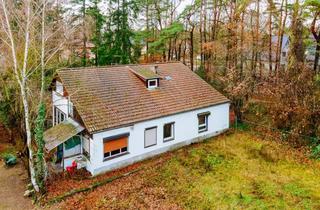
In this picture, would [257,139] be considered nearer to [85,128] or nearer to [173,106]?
Answer: [173,106]

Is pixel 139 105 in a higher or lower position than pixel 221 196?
higher

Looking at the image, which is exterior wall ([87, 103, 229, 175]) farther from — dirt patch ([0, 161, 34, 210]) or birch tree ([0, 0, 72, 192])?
dirt patch ([0, 161, 34, 210])

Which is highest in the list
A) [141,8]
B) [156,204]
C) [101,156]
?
[141,8]

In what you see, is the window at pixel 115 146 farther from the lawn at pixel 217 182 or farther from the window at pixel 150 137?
the window at pixel 150 137

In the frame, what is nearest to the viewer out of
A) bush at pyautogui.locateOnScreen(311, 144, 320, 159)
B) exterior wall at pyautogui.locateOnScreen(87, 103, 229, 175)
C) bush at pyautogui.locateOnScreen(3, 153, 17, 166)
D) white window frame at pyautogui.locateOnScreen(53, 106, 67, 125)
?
exterior wall at pyautogui.locateOnScreen(87, 103, 229, 175)

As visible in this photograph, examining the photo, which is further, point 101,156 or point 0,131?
point 0,131

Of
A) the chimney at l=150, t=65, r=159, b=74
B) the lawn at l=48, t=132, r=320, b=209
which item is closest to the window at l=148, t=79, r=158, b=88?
the chimney at l=150, t=65, r=159, b=74

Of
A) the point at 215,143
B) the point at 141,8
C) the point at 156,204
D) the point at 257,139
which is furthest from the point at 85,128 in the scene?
the point at 141,8

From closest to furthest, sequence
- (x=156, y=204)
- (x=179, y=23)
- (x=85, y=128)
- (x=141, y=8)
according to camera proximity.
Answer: (x=156, y=204) < (x=85, y=128) < (x=179, y=23) < (x=141, y=8)
